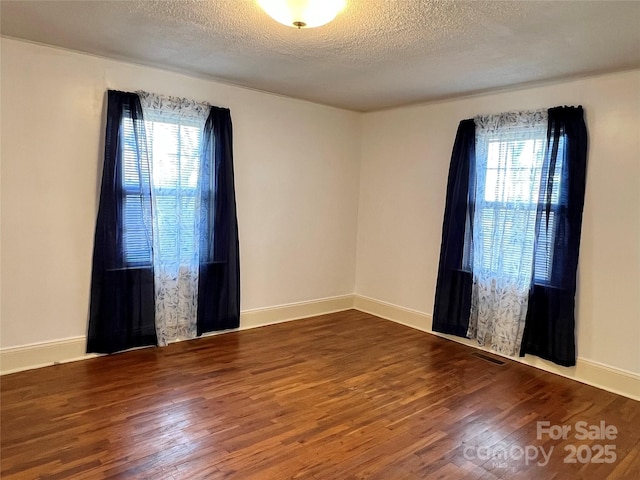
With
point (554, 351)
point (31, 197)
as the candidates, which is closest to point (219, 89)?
point (31, 197)

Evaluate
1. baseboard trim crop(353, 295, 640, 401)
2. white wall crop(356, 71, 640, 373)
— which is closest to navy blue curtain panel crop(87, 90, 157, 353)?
white wall crop(356, 71, 640, 373)

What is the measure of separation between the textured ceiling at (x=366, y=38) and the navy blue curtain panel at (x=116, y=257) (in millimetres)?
530

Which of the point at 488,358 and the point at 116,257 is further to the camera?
the point at 488,358

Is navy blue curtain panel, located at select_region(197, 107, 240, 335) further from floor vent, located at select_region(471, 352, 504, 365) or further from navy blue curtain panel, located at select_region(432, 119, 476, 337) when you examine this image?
floor vent, located at select_region(471, 352, 504, 365)

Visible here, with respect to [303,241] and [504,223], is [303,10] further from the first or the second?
[303,241]

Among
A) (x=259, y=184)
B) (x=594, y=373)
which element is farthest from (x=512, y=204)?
(x=259, y=184)

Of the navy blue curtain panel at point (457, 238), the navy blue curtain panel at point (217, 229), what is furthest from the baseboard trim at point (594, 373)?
the navy blue curtain panel at point (217, 229)

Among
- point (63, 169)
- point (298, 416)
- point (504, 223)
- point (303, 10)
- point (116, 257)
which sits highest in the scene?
point (303, 10)

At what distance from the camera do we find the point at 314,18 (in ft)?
7.22

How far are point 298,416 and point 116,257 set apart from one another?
6.60 ft

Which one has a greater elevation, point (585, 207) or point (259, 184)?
point (259, 184)

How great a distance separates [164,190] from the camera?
376 cm

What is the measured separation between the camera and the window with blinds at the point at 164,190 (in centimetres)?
357

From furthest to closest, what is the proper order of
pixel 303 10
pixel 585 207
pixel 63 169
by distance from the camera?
pixel 585 207 → pixel 63 169 → pixel 303 10
